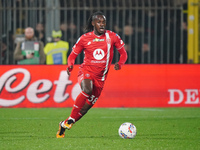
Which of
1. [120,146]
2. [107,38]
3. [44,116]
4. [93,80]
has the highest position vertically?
[107,38]

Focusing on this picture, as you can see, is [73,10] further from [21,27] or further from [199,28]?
[199,28]

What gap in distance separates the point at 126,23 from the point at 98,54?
7.95 meters

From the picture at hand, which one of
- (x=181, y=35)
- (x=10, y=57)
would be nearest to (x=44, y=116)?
(x=10, y=57)

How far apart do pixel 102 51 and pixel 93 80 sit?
1.55 ft

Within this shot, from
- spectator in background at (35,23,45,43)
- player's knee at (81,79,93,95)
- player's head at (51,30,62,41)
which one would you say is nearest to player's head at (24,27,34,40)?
player's head at (51,30,62,41)

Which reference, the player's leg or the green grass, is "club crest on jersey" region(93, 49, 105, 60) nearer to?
the player's leg

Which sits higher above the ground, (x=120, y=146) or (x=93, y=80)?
(x=93, y=80)

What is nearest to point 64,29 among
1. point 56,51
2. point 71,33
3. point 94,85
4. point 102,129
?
point 71,33

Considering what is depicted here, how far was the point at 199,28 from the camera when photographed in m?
16.8

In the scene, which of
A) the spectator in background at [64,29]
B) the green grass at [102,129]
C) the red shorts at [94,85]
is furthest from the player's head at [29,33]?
the red shorts at [94,85]

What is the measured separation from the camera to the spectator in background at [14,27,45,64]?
1442 cm

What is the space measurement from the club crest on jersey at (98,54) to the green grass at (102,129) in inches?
46.1

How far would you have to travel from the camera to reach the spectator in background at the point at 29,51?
47.3 feet

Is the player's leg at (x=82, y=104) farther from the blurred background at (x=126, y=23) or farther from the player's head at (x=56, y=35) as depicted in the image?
the blurred background at (x=126, y=23)
